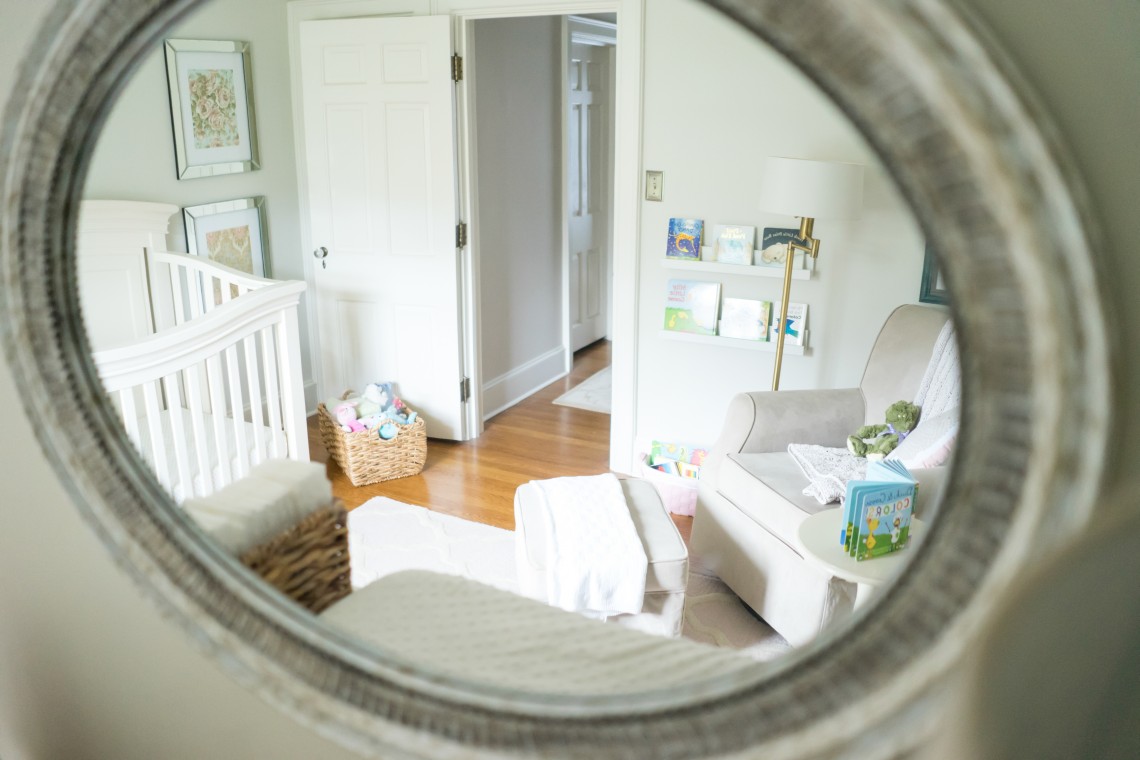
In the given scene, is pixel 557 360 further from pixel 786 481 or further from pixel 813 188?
pixel 813 188

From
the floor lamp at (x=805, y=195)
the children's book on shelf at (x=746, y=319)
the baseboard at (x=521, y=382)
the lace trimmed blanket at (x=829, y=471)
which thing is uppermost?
the floor lamp at (x=805, y=195)

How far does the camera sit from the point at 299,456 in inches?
36.2

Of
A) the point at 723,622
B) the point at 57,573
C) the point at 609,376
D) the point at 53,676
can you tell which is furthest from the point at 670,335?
the point at 53,676

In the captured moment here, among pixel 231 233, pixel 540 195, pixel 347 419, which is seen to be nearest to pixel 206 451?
pixel 347 419

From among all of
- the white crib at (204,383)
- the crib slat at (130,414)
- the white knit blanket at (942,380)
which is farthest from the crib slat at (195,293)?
the white knit blanket at (942,380)

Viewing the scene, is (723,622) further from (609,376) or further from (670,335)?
(609,376)

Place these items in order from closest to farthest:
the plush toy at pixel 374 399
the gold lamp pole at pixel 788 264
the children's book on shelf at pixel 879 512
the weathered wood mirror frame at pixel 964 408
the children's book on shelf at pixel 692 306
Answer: the weathered wood mirror frame at pixel 964 408
the children's book on shelf at pixel 879 512
the gold lamp pole at pixel 788 264
the plush toy at pixel 374 399
the children's book on shelf at pixel 692 306

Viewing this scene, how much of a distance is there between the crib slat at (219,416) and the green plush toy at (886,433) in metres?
0.68

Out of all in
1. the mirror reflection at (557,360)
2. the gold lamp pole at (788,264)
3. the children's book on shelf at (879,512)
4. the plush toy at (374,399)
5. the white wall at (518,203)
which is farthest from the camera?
the white wall at (518,203)

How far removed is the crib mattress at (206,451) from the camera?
3.03ft

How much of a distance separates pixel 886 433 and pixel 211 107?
3.42 feet

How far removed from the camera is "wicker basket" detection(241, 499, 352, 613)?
855 millimetres

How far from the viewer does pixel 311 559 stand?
34.3 inches

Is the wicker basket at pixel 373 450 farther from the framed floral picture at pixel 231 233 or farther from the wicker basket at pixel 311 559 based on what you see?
the framed floral picture at pixel 231 233
